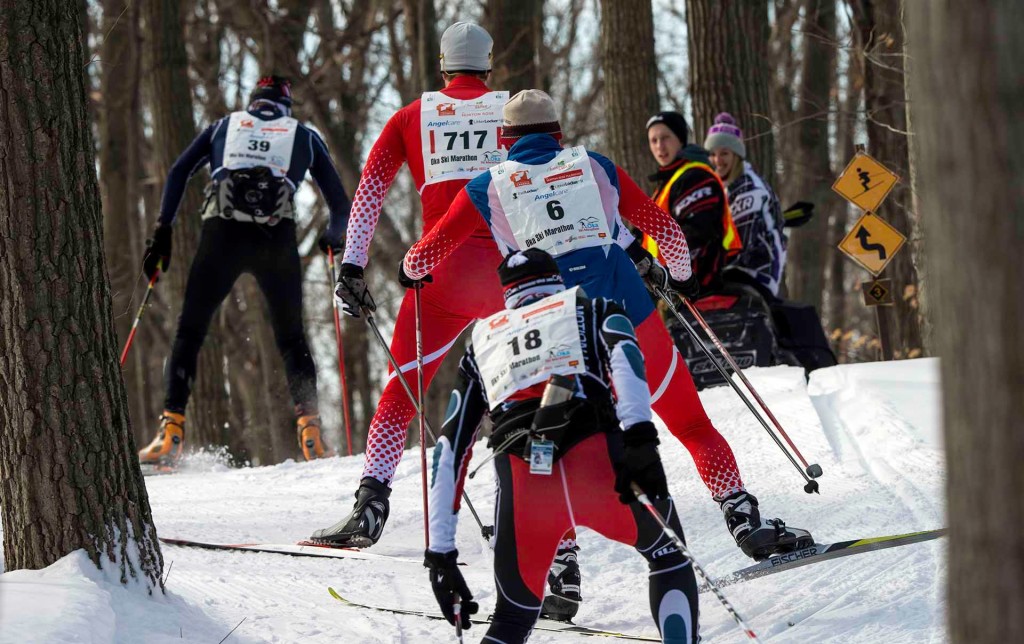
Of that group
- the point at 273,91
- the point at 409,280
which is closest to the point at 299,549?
the point at 409,280

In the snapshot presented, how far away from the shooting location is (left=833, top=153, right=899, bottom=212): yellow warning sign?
10219 mm

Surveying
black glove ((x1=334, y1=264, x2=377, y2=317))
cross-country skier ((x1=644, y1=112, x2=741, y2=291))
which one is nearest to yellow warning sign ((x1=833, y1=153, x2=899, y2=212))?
cross-country skier ((x1=644, y1=112, x2=741, y2=291))

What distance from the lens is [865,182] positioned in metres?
10.3

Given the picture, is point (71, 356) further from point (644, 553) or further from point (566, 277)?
point (644, 553)

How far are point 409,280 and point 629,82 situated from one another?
20.3 ft

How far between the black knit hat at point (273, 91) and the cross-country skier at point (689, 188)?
247cm

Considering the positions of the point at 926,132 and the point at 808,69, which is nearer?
the point at 926,132

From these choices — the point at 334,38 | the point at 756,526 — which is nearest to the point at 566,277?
the point at 756,526

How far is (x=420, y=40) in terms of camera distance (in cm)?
1405

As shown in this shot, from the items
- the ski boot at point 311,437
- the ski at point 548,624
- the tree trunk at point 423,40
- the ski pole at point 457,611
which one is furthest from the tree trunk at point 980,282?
the tree trunk at point 423,40

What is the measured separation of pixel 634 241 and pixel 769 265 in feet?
13.5

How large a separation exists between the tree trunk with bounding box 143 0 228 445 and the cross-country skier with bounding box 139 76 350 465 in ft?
14.5

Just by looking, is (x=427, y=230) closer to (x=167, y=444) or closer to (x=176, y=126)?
(x=167, y=444)

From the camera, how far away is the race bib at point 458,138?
221 inches
